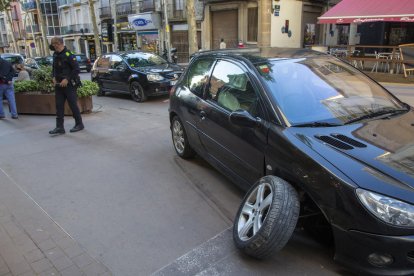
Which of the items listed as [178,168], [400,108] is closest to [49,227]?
[178,168]

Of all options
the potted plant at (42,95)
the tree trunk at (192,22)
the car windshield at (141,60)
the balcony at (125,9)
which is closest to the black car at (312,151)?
the potted plant at (42,95)

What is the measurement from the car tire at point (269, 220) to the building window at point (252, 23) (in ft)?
70.2

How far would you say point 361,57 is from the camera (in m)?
14.3

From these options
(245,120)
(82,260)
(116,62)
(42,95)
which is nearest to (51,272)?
(82,260)

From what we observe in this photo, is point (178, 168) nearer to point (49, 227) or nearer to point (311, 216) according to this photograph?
point (49, 227)

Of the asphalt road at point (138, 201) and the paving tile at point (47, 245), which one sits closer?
the asphalt road at point (138, 201)

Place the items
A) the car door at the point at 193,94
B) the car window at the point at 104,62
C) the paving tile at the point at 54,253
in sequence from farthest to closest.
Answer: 1. the car window at the point at 104,62
2. the car door at the point at 193,94
3. the paving tile at the point at 54,253

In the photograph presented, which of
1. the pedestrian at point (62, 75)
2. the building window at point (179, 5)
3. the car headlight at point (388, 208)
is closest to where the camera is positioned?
the car headlight at point (388, 208)

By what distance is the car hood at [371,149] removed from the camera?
96.0 inches

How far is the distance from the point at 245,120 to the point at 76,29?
4555cm

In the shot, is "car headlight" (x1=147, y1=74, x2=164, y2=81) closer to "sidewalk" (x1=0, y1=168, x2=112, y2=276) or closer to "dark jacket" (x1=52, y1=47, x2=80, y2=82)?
"dark jacket" (x1=52, y1=47, x2=80, y2=82)

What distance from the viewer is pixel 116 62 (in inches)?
470

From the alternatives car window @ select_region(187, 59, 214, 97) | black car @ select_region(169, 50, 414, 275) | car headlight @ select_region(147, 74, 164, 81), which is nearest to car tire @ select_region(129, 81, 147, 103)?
car headlight @ select_region(147, 74, 164, 81)

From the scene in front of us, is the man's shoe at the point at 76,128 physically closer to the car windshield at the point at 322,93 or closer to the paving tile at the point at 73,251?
the paving tile at the point at 73,251
